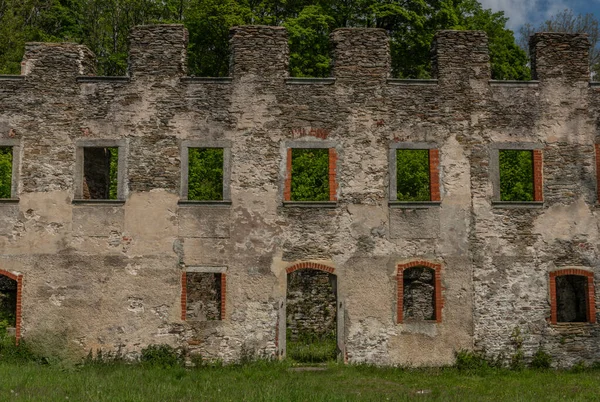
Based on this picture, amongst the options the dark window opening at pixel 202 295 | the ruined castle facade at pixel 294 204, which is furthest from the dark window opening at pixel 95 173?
the dark window opening at pixel 202 295

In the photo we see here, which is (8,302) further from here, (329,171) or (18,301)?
(329,171)

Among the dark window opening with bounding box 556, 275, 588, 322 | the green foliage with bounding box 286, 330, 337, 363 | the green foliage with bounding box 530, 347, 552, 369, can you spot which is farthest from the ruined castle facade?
the dark window opening with bounding box 556, 275, 588, 322

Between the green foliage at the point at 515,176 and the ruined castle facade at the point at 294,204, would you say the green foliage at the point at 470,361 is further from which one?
the green foliage at the point at 515,176

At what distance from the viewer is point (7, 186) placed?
25984 mm

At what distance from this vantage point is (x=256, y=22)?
1094 inches

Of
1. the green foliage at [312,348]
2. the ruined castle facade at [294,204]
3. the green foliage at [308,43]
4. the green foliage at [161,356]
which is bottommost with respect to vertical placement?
the green foliage at [312,348]

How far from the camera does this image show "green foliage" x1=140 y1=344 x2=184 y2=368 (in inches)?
593

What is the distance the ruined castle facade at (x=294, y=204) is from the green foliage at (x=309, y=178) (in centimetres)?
1044

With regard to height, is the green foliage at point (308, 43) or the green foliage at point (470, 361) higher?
the green foliage at point (308, 43)

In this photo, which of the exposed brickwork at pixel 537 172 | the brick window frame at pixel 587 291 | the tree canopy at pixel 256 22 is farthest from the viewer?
the tree canopy at pixel 256 22

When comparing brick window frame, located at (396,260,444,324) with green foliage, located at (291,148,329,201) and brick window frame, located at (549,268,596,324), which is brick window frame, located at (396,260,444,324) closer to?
brick window frame, located at (549,268,596,324)

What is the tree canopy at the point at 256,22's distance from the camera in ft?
→ 89.1

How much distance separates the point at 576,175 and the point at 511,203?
1669 millimetres

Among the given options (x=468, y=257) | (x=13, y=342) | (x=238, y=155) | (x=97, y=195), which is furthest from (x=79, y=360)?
(x=468, y=257)
